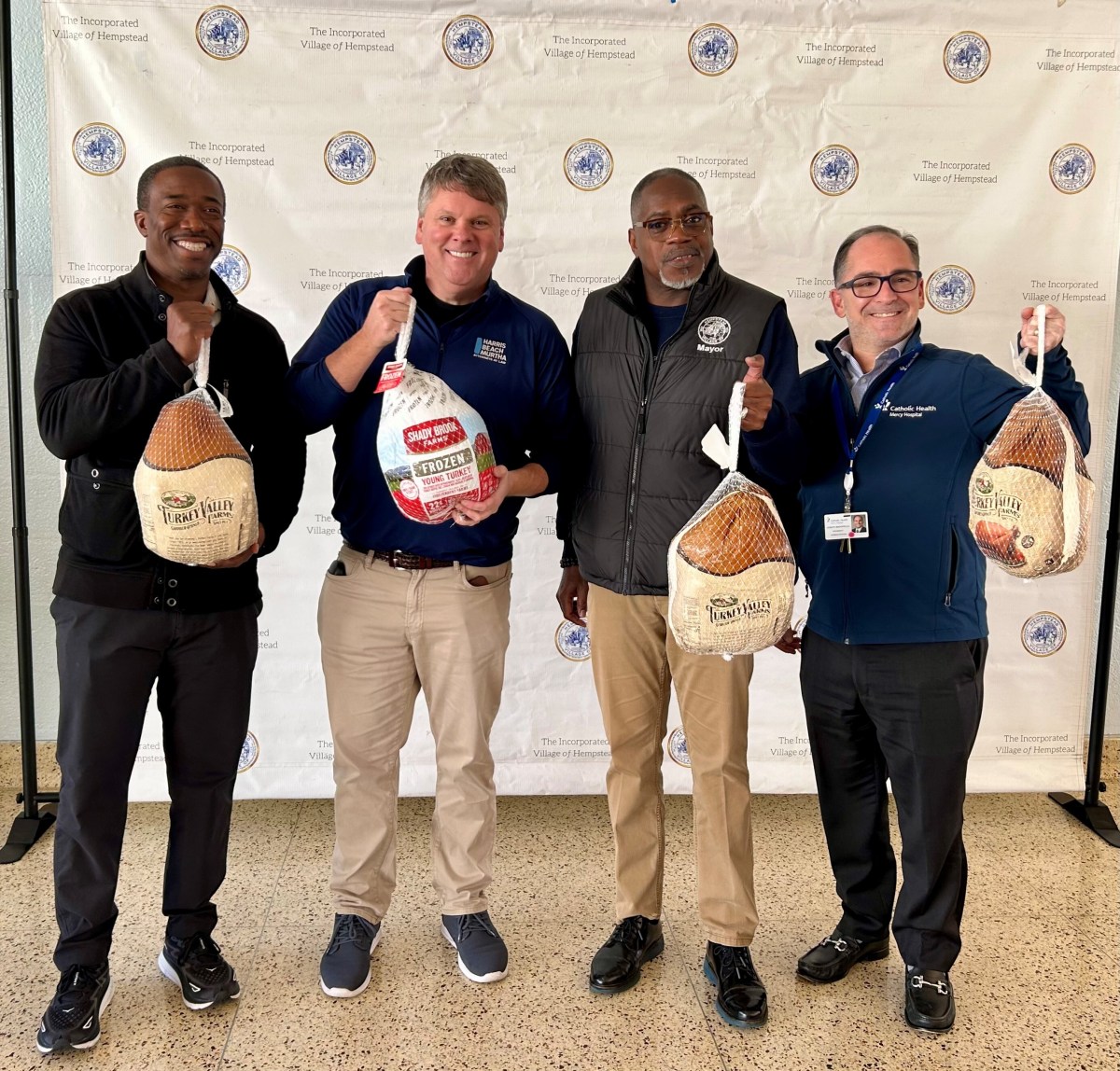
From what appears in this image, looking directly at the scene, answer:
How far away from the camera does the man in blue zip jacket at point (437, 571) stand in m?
1.97

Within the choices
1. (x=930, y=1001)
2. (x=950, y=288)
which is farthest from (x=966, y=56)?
(x=930, y=1001)

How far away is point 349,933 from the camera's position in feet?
7.11

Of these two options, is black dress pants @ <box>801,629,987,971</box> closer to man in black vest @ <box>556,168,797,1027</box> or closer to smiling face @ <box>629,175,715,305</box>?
man in black vest @ <box>556,168,797,1027</box>

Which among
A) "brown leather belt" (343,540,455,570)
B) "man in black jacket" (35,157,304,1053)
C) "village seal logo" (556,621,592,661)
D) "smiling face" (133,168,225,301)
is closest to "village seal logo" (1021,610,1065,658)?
"village seal logo" (556,621,592,661)

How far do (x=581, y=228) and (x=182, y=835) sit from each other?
1988mm

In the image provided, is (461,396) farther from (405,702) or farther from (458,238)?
(405,702)

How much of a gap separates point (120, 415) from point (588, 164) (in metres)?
1.70

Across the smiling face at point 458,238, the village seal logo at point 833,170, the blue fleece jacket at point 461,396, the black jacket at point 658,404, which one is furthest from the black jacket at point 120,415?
the village seal logo at point 833,170

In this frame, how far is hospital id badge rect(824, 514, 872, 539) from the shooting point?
1920 mm

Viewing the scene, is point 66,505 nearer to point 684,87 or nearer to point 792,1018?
point 792,1018

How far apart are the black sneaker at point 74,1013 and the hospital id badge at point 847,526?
5.61 feet

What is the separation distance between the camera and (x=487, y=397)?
2031 millimetres

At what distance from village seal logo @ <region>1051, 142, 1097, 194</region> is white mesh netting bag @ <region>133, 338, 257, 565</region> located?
8.42 ft

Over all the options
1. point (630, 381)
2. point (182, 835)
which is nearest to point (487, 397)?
point (630, 381)
